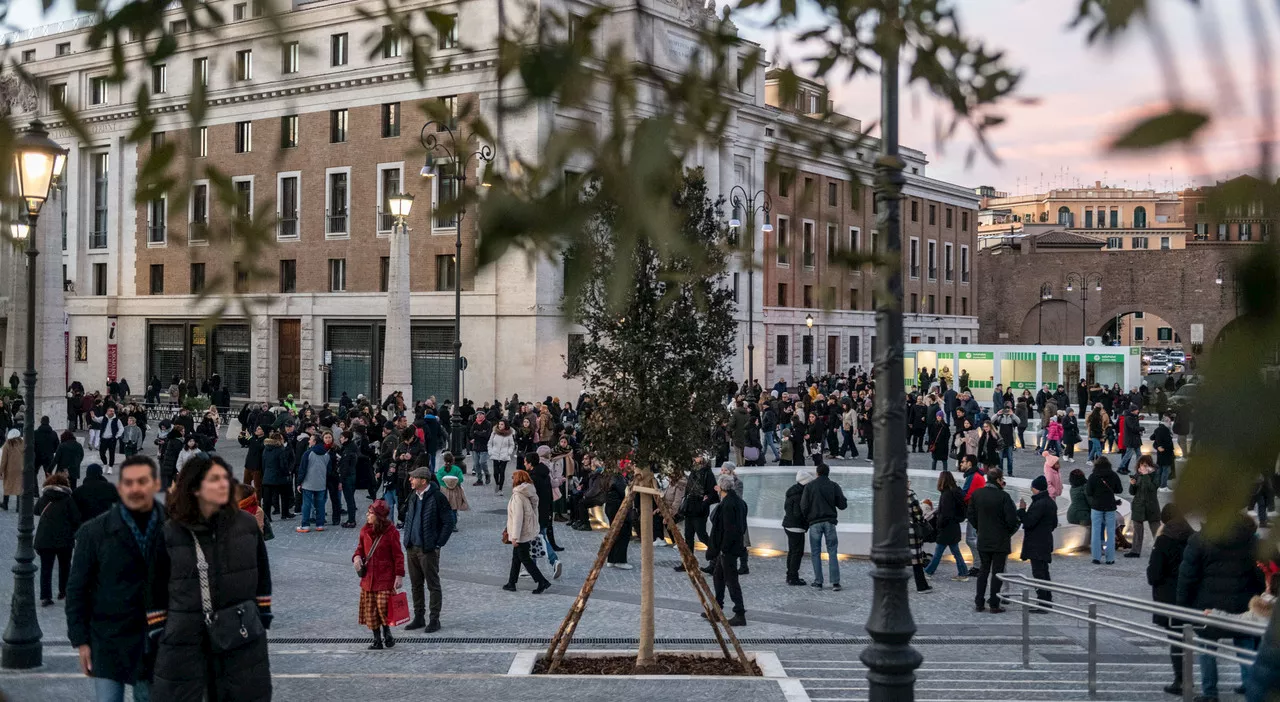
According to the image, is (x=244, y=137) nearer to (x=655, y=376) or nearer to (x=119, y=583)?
(x=655, y=376)

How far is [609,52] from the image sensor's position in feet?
10.1

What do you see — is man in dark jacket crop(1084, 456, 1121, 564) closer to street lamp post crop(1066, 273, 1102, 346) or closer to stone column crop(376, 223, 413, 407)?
stone column crop(376, 223, 413, 407)

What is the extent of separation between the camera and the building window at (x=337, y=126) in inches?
1834

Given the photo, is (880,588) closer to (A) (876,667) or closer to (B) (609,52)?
(A) (876,667)

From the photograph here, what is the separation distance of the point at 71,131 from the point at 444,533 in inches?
396

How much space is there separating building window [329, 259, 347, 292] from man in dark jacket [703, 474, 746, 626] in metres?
36.2

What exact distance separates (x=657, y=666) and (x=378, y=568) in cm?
287

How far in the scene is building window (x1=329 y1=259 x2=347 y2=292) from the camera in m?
47.0

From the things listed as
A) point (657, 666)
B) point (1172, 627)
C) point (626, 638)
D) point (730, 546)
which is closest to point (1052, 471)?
point (730, 546)

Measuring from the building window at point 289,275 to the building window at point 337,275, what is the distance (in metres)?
1.91

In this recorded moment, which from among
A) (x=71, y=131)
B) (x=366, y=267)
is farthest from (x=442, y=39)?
(x=366, y=267)

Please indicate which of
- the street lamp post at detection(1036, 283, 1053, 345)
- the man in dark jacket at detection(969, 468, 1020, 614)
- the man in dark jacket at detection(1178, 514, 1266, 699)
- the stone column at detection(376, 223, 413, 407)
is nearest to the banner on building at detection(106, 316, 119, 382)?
the stone column at detection(376, 223, 413, 407)

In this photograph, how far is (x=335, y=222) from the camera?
47.2 m

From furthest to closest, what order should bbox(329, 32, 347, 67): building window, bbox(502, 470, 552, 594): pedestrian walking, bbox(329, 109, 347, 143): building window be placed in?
bbox(329, 109, 347, 143): building window
bbox(329, 32, 347, 67): building window
bbox(502, 470, 552, 594): pedestrian walking
